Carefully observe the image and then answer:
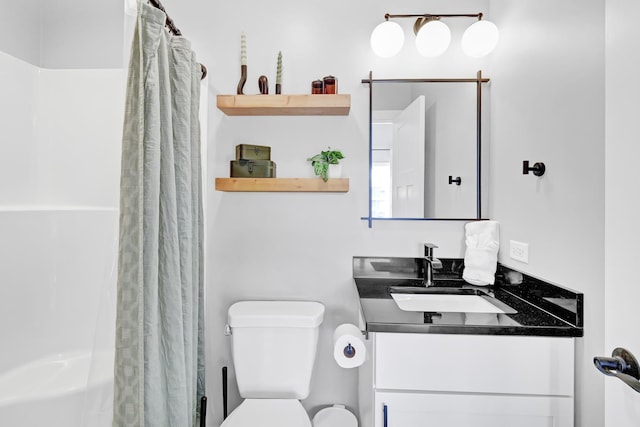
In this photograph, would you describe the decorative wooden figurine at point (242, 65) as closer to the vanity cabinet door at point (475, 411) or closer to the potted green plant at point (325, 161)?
the potted green plant at point (325, 161)

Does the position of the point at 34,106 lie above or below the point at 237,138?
above

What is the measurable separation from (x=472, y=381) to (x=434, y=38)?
149 centimetres

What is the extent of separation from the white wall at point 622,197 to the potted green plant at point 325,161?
1172 millimetres

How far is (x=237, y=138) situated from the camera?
1941 mm

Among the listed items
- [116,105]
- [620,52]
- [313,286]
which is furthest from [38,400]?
[620,52]

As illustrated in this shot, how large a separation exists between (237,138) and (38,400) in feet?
4.75

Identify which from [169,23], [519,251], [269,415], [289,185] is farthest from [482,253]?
[169,23]

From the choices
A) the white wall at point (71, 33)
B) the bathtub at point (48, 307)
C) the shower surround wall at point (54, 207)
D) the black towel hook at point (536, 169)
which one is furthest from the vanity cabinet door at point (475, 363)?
the white wall at point (71, 33)

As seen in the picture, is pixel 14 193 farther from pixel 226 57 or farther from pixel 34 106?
pixel 226 57

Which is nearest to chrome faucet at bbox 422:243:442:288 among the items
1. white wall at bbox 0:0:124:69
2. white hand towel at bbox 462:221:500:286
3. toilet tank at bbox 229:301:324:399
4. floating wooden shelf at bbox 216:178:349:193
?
white hand towel at bbox 462:221:500:286

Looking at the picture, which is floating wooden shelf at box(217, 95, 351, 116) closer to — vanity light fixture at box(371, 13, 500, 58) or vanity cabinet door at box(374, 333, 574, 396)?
vanity light fixture at box(371, 13, 500, 58)

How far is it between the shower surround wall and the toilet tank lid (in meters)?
0.76

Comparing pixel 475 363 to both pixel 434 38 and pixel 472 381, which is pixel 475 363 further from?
pixel 434 38

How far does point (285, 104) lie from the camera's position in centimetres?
178
